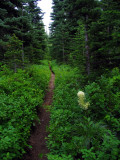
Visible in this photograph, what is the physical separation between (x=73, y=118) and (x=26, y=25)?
11643 mm

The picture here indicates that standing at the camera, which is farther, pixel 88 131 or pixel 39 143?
pixel 39 143

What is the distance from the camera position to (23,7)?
467 inches

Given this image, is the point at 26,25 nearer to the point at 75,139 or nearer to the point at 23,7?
the point at 23,7

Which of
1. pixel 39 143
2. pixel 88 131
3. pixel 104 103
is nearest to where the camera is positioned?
pixel 88 131

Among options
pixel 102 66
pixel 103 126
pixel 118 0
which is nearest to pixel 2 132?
pixel 103 126

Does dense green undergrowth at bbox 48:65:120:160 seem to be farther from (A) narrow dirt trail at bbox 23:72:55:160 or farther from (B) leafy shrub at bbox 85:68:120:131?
(A) narrow dirt trail at bbox 23:72:55:160

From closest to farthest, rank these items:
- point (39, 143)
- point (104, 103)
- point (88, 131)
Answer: point (88, 131), point (104, 103), point (39, 143)

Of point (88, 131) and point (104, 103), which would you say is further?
point (104, 103)

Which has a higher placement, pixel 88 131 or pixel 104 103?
pixel 104 103

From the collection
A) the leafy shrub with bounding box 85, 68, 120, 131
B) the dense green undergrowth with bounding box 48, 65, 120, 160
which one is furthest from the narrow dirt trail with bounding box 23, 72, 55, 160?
the leafy shrub with bounding box 85, 68, 120, 131

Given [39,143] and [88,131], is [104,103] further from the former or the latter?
[39,143]

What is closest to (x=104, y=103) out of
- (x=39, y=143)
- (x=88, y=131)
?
(x=88, y=131)

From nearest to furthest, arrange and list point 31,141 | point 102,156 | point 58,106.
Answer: point 102,156
point 31,141
point 58,106

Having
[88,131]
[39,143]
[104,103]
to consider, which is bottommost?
[39,143]
